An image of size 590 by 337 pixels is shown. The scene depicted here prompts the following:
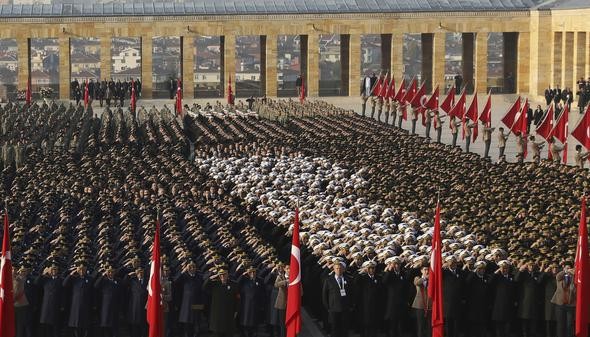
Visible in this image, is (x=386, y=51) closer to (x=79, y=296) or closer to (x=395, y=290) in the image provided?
(x=395, y=290)

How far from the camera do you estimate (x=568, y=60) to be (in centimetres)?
6241

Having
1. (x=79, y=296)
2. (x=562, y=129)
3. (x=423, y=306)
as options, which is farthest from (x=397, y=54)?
(x=79, y=296)

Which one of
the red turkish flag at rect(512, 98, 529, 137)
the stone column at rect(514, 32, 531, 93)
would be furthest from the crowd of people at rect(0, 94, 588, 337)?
the stone column at rect(514, 32, 531, 93)

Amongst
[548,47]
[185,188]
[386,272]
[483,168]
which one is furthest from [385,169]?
[548,47]

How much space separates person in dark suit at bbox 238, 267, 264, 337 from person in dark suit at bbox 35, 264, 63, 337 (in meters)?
2.41

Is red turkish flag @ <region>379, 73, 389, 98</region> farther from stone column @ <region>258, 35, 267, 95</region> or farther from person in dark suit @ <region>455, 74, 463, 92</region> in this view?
stone column @ <region>258, 35, 267, 95</region>

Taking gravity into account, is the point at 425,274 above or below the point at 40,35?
below

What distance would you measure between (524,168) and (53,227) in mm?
11265

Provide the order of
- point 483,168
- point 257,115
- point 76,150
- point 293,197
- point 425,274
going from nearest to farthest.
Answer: point 425,274 → point 293,197 → point 483,168 → point 76,150 → point 257,115

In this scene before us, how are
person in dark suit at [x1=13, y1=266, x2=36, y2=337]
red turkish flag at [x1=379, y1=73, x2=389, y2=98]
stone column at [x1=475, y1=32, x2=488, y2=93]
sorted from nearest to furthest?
person in dark suit at [x1=13, y1=266, x2=36, y2=337], red turkish flag at [x1=379, y1=73, x2=389, y2=98], stone column at [x1=475, y1=32, x2=488, y2=93]

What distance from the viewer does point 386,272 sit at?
2097 cm

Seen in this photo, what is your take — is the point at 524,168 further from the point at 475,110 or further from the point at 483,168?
the point at 475,110

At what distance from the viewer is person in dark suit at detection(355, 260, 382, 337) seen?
20.9m

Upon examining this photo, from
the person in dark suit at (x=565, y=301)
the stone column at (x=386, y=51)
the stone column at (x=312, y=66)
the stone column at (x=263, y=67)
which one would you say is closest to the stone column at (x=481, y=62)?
the stone column at (x=386, y=51)
